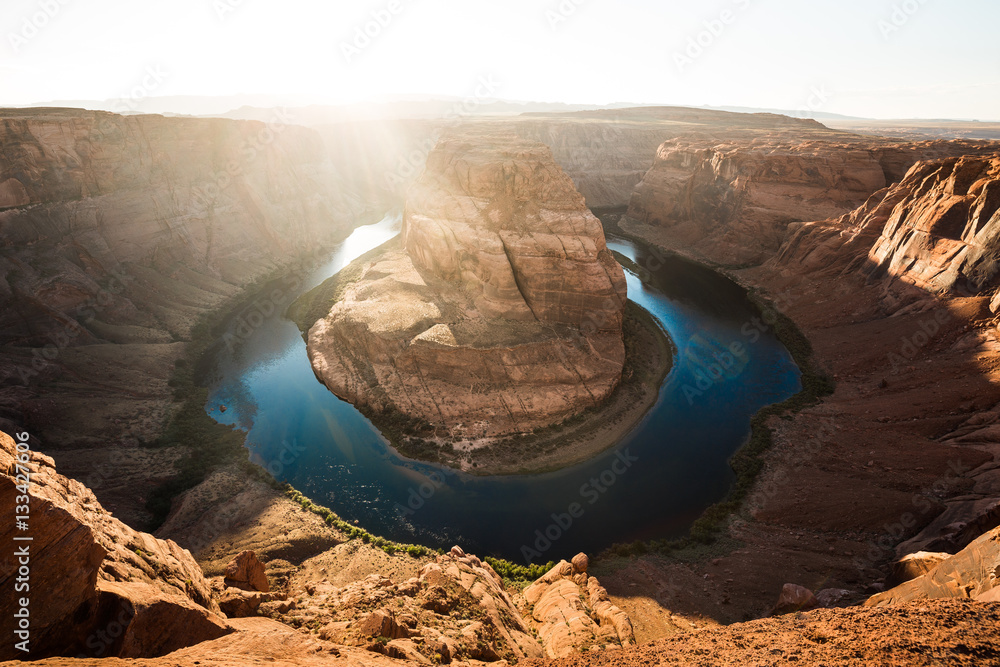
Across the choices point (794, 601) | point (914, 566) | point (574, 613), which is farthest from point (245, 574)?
point (914, 566)

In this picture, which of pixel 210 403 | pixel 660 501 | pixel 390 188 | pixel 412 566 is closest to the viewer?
pixel 412 566

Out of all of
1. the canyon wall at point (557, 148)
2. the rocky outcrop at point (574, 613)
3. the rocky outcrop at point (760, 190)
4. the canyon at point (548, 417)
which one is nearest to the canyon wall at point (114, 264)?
the canyon at point (548, 417)

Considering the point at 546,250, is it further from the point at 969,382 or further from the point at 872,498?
the point at 969,382

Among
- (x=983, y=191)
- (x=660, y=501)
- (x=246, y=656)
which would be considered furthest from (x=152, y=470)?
(x=983, y=191)

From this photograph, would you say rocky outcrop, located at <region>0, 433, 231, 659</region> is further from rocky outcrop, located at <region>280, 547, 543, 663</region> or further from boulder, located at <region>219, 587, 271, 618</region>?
rocky outcrop, located at <region>280, 547, 543, 663</region>

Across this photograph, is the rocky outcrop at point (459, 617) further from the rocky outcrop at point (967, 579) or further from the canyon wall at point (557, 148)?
the canyon wall at point (557, 148)

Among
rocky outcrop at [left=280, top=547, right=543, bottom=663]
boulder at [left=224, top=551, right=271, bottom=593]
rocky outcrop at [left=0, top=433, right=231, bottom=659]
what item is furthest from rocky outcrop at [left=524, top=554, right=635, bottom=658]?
boulder at [left=224, top=551, right=271, bottom=593]
